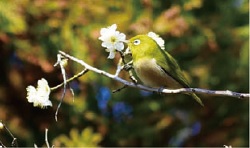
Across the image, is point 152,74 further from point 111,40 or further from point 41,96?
point 41,96

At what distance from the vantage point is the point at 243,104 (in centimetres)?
528

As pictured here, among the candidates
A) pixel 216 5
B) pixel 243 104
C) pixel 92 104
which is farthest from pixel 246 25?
pixel 92 104

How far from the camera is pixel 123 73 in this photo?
455 centimetres

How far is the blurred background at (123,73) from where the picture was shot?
4324 mm

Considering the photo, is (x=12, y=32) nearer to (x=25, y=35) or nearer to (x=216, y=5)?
(x=25, y=35)

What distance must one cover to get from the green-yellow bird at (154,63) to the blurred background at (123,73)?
77.5 inches

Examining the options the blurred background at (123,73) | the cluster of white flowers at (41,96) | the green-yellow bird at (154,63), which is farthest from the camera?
the blurred background at (123,73)

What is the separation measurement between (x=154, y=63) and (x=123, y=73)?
7.68 feet

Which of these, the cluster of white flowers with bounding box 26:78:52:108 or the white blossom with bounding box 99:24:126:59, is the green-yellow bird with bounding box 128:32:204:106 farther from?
the cluster of white flowers with bounding box 26:78:52:108

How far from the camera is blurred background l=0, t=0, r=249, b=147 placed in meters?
4.32

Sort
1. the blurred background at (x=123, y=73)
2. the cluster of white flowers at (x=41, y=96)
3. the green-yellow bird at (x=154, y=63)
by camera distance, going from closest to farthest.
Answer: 1. the cluster of white flowers at (x=41, y=96)
2. the green-yellow bird at (x=154, y=63)
3. the blurred background at (x=123, y=73)

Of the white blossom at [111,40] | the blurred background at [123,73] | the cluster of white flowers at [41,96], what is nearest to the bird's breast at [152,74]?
the white blossom at [111,40]

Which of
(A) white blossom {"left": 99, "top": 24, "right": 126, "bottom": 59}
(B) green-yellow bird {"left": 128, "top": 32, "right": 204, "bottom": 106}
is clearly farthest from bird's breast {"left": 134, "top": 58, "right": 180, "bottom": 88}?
(A) white blossom {"left": 99, "top": 24, "right": 126, "bottom": 59}

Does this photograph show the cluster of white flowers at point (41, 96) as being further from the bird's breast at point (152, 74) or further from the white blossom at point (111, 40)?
the bird's breast at point (152, 74)
